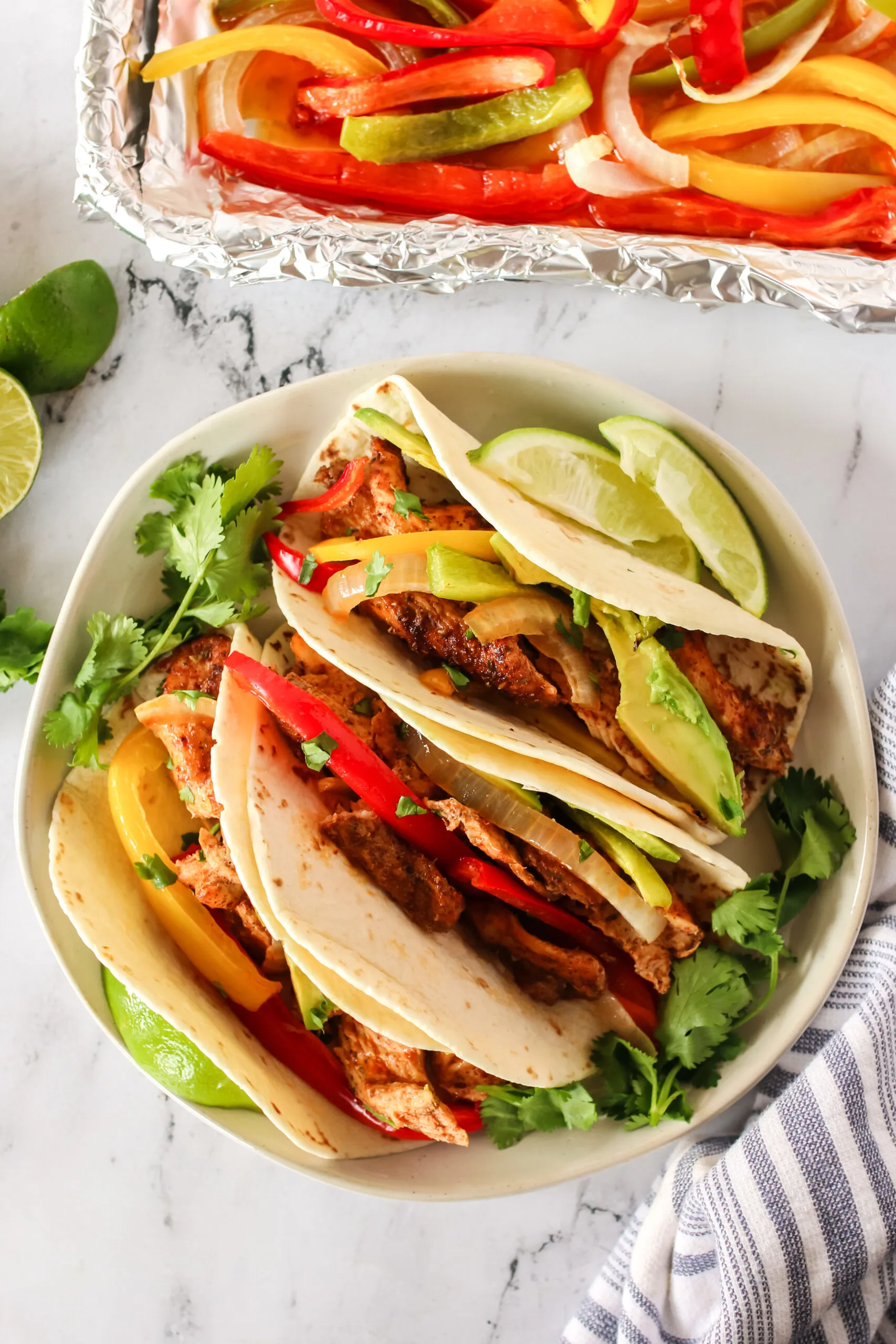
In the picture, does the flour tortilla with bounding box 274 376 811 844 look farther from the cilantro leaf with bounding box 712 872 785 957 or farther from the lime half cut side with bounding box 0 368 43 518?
the lime half cut side with bounding box 0 368 43 518

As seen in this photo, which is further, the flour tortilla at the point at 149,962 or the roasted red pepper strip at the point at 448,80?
the roasted red pepper strip at the point at 448,80

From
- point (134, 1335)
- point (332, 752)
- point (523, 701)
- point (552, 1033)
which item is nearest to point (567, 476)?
point (523, 701)

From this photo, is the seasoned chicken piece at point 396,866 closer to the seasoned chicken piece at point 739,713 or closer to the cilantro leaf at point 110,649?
the cilantro leaf at point 110,649

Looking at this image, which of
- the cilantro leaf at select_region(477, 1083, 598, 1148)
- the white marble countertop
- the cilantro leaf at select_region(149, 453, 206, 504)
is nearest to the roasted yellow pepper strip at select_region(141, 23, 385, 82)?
the white marble countertop

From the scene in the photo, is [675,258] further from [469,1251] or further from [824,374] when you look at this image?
[469,1251]

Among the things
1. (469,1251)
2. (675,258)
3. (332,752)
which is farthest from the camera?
(469,1251)

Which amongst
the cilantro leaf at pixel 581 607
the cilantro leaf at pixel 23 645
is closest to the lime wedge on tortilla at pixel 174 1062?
the cilantro leaf at pixel 23 645
